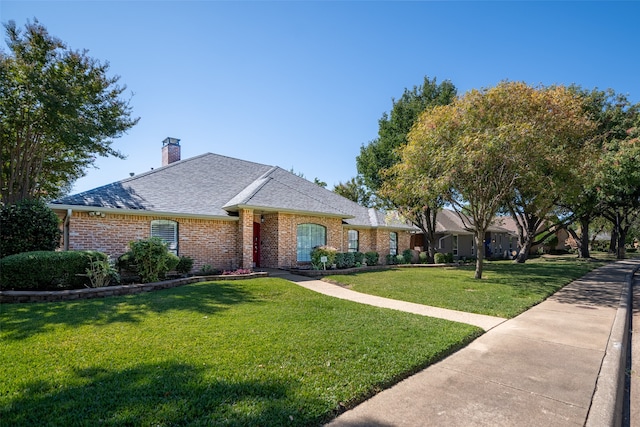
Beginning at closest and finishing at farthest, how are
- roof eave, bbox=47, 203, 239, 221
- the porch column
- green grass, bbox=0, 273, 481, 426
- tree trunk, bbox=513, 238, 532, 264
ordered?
green grass, bbox=0, 273, 481, 426
roof eave, bbox=47, 203, 239, 221
the porch column
tree trunk, bbox=513, 238, 532, 264

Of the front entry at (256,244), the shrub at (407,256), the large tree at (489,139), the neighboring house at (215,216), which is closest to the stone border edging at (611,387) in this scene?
the large tree at (489,139)

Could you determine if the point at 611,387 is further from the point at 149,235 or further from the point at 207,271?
the point at 149,235

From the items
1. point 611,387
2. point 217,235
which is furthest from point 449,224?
point 611,387

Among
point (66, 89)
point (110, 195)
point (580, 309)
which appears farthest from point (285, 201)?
point (580, 309)

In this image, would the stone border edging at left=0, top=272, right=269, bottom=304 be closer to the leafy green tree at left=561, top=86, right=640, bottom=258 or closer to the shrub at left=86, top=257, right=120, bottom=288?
the shrub at left=86, top=257, right=120, bottom=288

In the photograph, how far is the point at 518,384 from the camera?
3.85 m

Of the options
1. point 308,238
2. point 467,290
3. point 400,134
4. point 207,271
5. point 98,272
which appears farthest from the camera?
point 400,134

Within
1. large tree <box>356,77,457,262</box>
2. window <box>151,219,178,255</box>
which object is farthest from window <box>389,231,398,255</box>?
window <box>151,219,178,255</box>

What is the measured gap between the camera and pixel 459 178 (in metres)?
13.7

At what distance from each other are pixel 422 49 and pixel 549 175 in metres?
8.45

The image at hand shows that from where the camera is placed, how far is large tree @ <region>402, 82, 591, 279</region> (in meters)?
11.9

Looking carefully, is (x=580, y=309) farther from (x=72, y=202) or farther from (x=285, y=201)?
(x=72, y=202)

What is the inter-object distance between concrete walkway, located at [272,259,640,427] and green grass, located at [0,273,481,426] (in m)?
0.27

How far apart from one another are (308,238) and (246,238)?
3602mm
